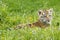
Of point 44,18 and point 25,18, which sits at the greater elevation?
point 44,18

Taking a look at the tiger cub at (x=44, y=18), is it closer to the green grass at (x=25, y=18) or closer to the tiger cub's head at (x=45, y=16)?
the tiger cub's head at (x=45, y=16)

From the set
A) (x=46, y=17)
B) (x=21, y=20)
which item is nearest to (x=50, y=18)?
(x=46, y=17)

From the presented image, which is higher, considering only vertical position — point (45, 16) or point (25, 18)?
point (45, 16)

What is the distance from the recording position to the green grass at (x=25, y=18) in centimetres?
683

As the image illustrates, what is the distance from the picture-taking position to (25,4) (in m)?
12.1

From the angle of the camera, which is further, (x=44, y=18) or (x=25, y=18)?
(x=25, y=18)

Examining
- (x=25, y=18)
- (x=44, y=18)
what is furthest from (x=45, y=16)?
(x=25, y=18)

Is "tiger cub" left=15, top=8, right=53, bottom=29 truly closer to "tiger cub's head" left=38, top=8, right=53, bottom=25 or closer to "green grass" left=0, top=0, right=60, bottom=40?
"tiger cub's head" left=38, top=8, right=53, bottom=25

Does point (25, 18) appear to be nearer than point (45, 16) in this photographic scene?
No

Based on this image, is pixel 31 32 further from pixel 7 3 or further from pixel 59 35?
pixel 7 3

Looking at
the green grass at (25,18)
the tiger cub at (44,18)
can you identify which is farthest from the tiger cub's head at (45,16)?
the green grass at (25,18)

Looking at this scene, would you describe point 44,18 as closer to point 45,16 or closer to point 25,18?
point 45,16

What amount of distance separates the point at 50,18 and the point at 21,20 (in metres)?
1.04

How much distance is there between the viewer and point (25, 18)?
32.6 feet
